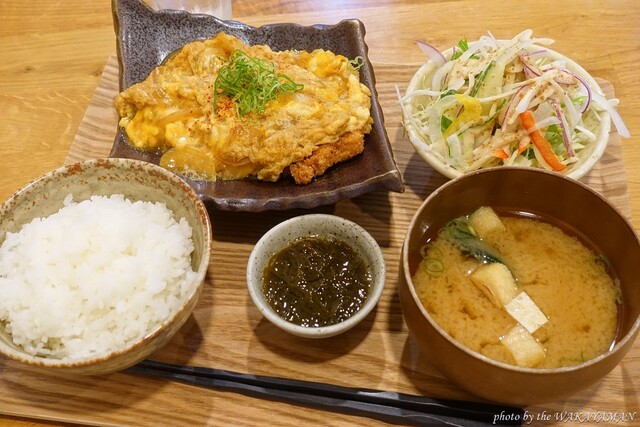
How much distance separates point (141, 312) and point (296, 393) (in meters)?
0.60

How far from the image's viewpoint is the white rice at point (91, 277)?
1825 millimetres

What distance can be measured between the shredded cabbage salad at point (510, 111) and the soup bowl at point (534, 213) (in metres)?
0.39

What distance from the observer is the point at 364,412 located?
184 cm

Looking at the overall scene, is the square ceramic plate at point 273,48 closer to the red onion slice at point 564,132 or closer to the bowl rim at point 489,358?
the bowl rim at point 489,358

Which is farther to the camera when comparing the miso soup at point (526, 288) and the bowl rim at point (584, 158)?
the bowl rim at point (584, 158)

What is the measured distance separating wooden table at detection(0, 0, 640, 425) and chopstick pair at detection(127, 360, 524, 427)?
0.04 metres

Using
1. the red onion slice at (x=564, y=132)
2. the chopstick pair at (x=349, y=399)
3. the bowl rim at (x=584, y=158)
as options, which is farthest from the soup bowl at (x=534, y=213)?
the red onion slice at (x=564, y=132)

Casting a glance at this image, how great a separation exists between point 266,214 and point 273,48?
1.10 metres

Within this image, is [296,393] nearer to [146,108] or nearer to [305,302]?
[305,302]

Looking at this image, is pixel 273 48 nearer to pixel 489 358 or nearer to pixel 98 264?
pixel 98 264

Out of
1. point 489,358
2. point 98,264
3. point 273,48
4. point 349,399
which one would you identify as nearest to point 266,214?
point 98,264

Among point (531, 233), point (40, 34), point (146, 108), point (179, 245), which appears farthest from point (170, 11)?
point (531, 233)

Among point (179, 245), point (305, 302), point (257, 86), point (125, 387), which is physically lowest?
point (125, 387)

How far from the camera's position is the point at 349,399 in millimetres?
1866
